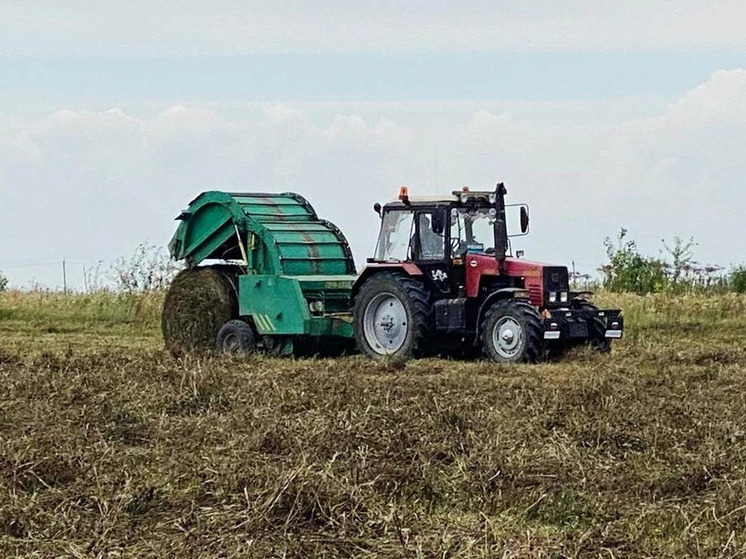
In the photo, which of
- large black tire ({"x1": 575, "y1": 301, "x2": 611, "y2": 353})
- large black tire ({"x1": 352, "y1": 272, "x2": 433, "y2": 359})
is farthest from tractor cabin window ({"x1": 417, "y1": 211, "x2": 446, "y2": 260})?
large black tire ({"x1": 575, "y1": 301, "x2": 611, "y2": 353})

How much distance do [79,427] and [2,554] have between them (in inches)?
120

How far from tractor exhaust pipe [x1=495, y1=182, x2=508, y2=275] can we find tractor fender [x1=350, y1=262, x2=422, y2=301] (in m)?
0.87

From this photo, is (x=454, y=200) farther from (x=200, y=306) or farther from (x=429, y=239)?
(x=200, y=306)

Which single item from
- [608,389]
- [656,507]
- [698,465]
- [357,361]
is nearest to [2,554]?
[656,507]

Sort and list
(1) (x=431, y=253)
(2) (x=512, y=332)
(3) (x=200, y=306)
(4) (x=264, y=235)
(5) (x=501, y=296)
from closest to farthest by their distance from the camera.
Answer: (2) (x=512, y=332) < (5) (x=501, y=296) < (1) (x=431, y=253) < (4) (x=264, y=235) < (3) (x=200, y=306)

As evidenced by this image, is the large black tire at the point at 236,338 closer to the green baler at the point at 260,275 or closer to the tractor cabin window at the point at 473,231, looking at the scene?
the green baler at the point at 260,275

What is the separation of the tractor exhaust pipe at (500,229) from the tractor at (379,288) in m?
0.01

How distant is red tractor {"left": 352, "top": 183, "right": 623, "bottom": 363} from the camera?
1497 centimetres

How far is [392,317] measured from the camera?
15.8m

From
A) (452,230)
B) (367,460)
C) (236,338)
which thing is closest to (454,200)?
(452,230)

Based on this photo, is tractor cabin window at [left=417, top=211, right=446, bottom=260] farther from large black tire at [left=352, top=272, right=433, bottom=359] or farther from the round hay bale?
the round hay bale

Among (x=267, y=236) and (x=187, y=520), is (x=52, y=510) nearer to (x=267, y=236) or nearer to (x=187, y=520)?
(x=187, y=520)

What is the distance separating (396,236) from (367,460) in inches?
297

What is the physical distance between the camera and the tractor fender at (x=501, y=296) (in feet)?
49.0
